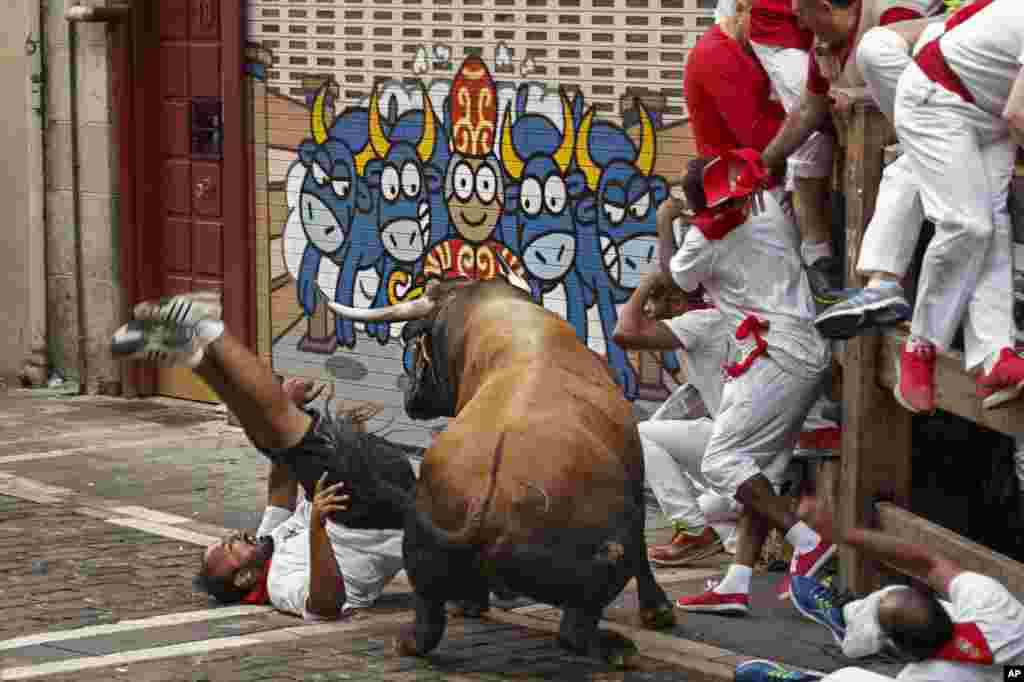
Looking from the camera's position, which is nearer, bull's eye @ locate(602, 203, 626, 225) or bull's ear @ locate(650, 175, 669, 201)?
bull's ear @ locate(650, 175, 669, 201)

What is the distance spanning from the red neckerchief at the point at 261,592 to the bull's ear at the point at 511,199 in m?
4.18

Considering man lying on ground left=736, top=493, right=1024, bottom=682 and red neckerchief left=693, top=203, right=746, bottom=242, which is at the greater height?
red neckerchief left=693, top=203, right=746, bottom=242

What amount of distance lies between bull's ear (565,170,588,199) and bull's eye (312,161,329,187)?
2.37 m

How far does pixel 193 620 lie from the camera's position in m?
10.1

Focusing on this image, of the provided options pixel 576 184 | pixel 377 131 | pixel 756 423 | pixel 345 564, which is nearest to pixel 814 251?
pixel 756 423

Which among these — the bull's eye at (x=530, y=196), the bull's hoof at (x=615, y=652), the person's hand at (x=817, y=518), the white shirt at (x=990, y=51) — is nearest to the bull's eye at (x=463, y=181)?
the bull's eye at (x=530, y=196)

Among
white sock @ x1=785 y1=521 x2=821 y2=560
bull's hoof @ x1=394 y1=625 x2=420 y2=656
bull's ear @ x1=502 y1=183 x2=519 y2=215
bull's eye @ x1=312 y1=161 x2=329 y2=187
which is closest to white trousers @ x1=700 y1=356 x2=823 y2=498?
white sock @ x1=785 y1=521 x2=821 y2=560

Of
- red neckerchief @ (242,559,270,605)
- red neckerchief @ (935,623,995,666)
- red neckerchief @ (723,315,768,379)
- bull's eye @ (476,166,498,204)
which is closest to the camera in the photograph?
red neckerchief @ (935,623,995,666)

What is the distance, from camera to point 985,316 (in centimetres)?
849

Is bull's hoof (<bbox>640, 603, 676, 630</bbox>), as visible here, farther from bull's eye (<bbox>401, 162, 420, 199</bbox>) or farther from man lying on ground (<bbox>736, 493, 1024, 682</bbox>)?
bull's eye (<bbox>401, 162, 420, 199</bbox>)

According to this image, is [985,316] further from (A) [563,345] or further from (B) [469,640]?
(B) [469,640]

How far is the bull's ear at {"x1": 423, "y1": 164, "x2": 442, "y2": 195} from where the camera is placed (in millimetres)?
14438

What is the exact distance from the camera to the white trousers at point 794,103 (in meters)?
10.4

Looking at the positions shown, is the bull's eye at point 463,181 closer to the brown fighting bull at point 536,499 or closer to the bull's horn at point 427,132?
the bull's horn at point 427,132
